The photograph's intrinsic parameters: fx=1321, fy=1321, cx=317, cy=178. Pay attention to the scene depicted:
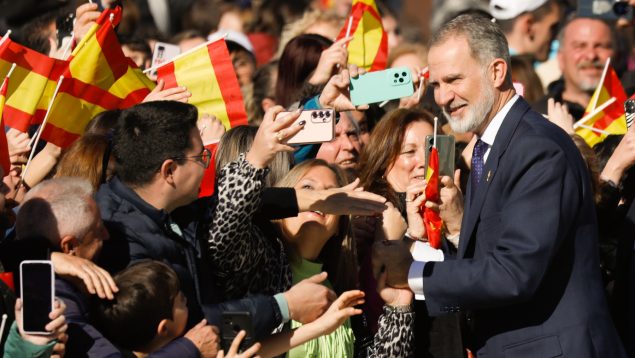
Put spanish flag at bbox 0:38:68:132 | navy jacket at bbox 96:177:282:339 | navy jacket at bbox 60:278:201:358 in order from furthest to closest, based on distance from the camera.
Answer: spanish flag at bbox 0:38:68:132 < navy jacket at bbox 96:177:282:339 < navy jacket at bbox 60:278:201:358

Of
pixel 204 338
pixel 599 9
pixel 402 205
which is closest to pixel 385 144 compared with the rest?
pixel 402 205

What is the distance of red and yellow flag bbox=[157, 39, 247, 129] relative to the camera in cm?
769

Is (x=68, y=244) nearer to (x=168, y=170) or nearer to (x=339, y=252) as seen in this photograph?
(x=168, y=170)

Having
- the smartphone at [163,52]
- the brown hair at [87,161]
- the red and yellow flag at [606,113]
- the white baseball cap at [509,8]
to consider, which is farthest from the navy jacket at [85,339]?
the white baseball cap at [509,8]

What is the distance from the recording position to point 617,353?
18.3 feet

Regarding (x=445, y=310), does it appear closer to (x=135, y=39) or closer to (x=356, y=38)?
(x=356, y=38)

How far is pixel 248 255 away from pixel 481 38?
1.42m

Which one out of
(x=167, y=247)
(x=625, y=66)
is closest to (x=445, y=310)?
(x=167, y=247)

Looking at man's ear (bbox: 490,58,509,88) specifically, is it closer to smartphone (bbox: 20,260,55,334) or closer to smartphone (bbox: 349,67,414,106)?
smartphone (bbox: 349,67,414,106)

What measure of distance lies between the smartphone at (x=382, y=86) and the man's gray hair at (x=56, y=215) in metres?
2.20

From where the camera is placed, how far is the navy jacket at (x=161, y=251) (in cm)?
554

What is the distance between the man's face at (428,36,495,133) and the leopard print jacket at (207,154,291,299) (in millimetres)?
879

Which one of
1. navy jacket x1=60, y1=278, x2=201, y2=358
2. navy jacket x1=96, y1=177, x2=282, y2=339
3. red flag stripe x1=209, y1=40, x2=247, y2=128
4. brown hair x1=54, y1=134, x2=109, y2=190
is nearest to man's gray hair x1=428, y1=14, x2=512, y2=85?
navy jacket x1=96, y1=177, x2=282, y2=339

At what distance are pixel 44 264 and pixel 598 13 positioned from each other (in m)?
6.79
